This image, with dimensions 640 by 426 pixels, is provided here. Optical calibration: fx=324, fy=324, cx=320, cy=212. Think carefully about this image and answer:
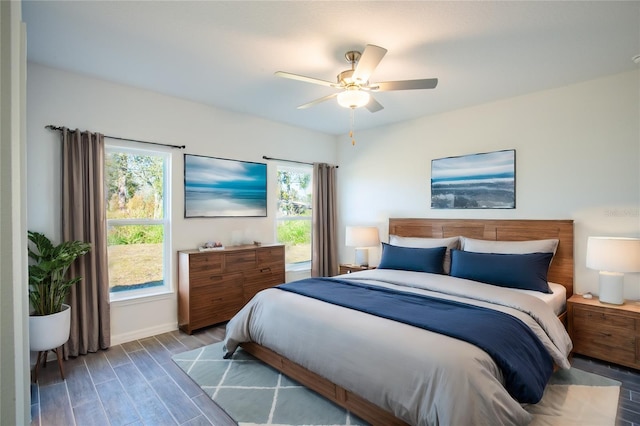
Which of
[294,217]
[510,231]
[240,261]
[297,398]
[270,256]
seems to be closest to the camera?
[297,398]

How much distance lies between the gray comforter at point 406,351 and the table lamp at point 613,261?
2.49 ft

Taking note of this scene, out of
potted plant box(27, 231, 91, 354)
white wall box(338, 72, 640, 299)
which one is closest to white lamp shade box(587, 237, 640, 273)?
white wall box(338, 72, 640, 299)

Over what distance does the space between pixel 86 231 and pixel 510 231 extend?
14.7 feet

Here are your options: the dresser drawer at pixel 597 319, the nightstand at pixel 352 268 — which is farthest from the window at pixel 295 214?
the dresser drawer at pixel 597 319

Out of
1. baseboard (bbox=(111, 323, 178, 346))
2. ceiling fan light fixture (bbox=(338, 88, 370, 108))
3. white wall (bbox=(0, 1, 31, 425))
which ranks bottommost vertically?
baseboard (bbox=(111, 323, 178, 346))

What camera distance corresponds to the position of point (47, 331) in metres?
A: 2.57

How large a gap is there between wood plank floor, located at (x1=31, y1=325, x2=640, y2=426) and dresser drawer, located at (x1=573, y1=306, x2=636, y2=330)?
0.34 meters

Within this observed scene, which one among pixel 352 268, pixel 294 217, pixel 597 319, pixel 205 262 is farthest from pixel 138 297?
pixel 597 319

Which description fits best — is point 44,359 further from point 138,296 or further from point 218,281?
point 218,281

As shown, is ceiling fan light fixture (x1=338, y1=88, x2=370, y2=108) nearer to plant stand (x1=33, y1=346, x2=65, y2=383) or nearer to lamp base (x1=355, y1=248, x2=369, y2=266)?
lamp base (x1=355, y1=248, x2=369, y2=266)

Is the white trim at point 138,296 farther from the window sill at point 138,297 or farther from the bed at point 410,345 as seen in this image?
the bed at point 410,345

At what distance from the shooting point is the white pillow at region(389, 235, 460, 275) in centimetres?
381

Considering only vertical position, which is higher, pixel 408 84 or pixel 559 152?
pixel 408 84

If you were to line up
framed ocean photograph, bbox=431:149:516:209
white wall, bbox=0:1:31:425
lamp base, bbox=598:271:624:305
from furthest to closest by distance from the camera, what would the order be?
framed ocean photograph, bbox=431:149:516:209, lamp base, bbox=598:271:624:305, white wall, bbox=0:1:31:425
